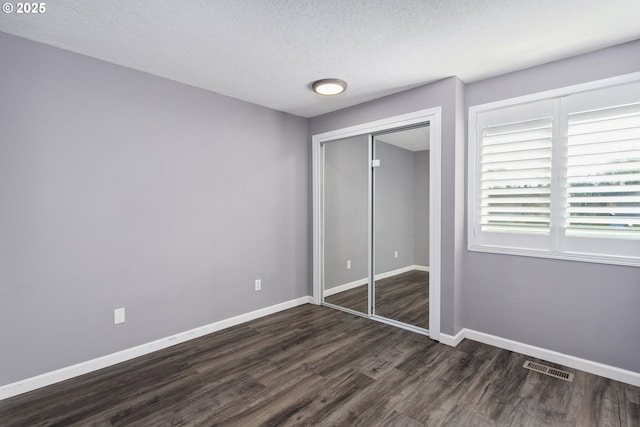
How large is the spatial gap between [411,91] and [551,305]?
2.40 metres

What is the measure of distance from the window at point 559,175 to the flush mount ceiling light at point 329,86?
1.31 m

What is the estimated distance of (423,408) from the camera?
205 cm

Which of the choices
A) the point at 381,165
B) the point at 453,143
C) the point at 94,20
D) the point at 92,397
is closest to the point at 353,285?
the point at 381,165

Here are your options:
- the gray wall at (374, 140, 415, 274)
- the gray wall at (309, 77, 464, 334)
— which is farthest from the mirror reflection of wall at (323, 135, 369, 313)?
the gray wall at (309, 77, 464, 334)

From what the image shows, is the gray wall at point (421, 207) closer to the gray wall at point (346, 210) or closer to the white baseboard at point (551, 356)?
the gray wall at point (346, 210)

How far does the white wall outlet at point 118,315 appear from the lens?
2621 mm

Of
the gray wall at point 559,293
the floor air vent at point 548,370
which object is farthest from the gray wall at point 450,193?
the floor air vent at point 548,370

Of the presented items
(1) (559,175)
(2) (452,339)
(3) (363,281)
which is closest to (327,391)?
(2) (452,339)

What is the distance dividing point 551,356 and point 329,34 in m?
3.20

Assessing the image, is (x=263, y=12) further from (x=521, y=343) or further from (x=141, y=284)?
(x=521, y=343)

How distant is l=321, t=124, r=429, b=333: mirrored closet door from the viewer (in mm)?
3312

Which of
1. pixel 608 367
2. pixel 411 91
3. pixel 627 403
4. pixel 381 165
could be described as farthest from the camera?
pixel 381 165

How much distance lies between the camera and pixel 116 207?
263cm

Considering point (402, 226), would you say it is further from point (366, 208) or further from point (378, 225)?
point (366, 208)
